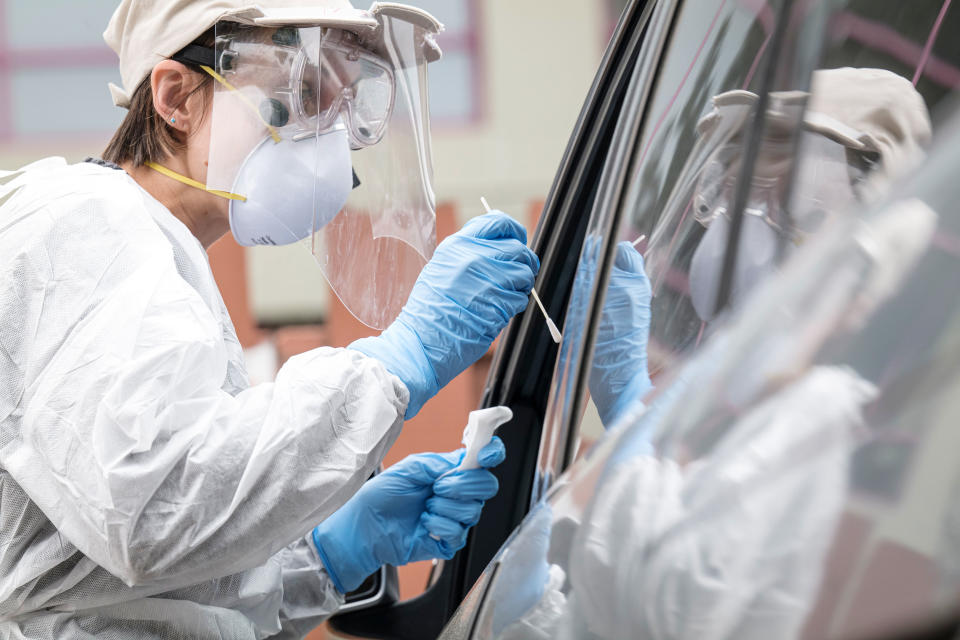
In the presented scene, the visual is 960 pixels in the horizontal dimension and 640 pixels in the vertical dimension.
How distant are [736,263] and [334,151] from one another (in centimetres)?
71

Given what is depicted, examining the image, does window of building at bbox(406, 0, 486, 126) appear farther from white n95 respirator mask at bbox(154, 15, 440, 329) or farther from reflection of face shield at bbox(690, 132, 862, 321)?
reflection of face shield at bbox(690, 132, 862, 321)

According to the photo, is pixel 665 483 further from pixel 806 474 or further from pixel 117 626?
pixel 117 626

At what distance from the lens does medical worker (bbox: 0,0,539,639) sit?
0.98 metres

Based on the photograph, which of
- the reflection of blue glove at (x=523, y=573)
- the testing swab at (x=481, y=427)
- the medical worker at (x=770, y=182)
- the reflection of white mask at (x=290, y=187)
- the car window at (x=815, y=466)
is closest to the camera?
the car window at (x=815, y=466)

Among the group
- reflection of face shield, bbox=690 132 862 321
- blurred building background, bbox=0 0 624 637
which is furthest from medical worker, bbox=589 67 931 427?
blurred building background, bbox=0 0 624 637

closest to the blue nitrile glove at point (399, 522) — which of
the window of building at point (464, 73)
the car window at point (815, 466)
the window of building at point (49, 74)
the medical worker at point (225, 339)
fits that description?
the medical worker at point (225, 339)

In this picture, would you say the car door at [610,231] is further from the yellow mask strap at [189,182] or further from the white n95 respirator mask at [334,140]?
the yellow mask strap at [189,182]

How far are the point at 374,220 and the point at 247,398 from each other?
50cm

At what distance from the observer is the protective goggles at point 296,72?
1.28 metres

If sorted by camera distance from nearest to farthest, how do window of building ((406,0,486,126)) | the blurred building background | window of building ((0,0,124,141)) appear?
the blurred building background
window of building ((0,0,124,141))
window of building ((406,0,486,126))

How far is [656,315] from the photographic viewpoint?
963 mm

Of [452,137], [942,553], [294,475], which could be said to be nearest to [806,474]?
[942,553]

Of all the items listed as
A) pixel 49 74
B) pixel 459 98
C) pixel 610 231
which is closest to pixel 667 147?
pixel 610 231

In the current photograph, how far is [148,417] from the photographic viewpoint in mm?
963
